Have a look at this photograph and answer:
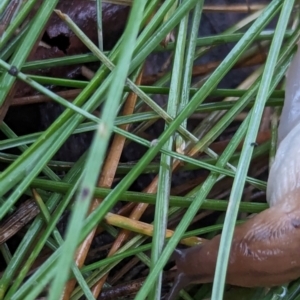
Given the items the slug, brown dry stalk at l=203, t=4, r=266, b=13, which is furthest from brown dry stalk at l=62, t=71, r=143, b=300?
brown dry stalk at l=203, t=4, r=266, b=13

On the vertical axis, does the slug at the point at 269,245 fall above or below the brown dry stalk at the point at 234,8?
below

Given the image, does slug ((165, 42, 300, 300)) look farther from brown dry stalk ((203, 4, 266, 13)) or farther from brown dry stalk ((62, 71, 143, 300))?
brown dry stalk ((203, 4, 266, 13))

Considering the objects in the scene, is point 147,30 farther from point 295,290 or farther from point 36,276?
point 295,290

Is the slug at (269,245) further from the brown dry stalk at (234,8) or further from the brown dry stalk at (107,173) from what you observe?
the brown dry stalk at (234,8)

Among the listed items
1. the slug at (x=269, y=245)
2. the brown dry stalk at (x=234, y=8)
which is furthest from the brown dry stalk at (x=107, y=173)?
the brown dry stalk at (x=234, y=8)

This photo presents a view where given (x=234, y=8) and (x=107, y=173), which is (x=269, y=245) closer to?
(x=107, y=173)

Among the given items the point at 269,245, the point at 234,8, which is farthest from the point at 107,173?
the point at 234,8
